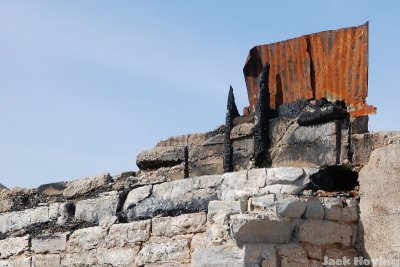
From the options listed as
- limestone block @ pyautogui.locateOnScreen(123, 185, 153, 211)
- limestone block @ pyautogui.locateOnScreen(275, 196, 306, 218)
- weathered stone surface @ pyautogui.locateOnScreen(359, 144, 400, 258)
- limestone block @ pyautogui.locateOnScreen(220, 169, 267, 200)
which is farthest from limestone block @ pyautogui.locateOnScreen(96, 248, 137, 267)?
weathered stone surface @ pyautogui.locateOnScreen(359, 144, 400, 258)

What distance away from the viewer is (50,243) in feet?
25.2

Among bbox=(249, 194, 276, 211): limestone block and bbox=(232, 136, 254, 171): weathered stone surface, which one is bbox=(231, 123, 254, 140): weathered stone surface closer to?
bbox=(232, 136, 254, 171): weathered stone surface

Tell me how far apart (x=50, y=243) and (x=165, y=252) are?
4.95ft

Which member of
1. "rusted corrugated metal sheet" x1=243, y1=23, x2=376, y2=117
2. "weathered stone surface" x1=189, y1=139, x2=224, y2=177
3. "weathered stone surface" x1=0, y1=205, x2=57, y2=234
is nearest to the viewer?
"rusted corrugated metal sheet" x1=243, y1=23, x2=376, y2=117

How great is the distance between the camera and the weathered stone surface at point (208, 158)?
7.02 m

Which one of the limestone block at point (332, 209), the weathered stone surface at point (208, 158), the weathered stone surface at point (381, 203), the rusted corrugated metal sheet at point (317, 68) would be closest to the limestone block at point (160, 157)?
the weathered stone surface at point (208, 158)

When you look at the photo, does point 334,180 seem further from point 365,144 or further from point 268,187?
point 268,187

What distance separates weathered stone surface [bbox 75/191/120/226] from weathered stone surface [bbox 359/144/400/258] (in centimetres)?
227

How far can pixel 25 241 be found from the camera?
790 cm

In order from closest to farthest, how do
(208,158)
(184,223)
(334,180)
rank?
(334,180) → (184,223) → (208,158)

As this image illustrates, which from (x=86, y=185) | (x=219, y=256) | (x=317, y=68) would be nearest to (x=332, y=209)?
(x=219, y=256)

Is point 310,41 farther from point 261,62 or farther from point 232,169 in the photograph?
point 232,169

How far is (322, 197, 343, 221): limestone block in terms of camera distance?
6141 mm

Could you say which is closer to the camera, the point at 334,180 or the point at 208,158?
the point at 334,180
